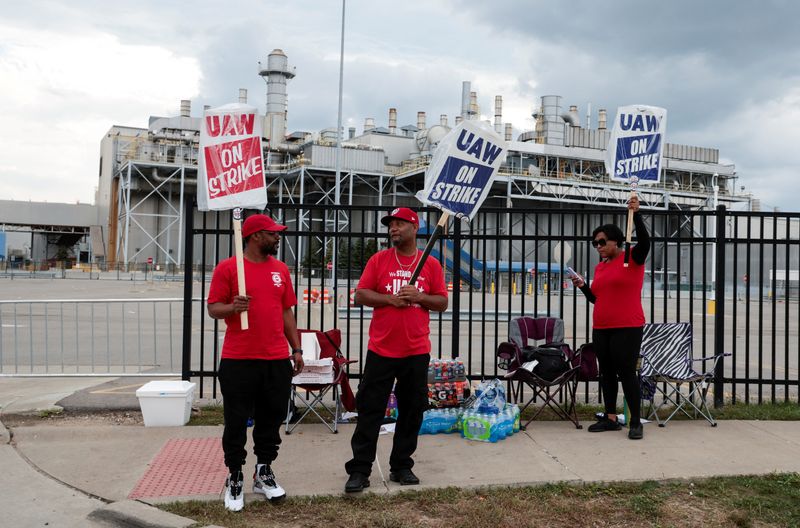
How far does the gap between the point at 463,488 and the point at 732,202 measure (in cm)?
5904

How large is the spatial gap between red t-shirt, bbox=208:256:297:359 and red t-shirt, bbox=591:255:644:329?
10.6 feet

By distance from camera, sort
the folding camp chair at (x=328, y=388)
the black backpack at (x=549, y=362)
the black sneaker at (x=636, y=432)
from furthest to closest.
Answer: the black backpack at (x=549, y=362) → the folding camp chair at (x=328, y=388) → the black sneaker at (x=636, y=432)

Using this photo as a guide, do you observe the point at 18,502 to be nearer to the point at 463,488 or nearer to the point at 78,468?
the point at 78,468

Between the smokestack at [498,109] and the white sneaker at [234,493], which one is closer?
the white sneaker at [234,493]

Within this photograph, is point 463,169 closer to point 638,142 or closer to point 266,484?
point 638,142

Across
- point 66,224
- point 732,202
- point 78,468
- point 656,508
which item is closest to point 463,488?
point 656,508

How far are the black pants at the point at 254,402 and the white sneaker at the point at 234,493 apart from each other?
7 cm

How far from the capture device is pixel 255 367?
4.80 metres

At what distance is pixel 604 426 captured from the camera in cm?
675

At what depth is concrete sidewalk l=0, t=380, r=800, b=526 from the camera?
5043mm

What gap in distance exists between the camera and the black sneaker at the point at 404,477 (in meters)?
5.15

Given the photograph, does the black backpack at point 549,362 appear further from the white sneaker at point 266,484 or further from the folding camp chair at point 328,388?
the white sneaker at point 266,484

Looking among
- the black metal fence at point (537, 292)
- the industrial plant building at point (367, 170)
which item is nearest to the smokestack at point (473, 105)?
the industrial plant building at point (367, 170)

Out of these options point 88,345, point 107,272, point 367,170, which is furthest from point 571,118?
point 88,345
